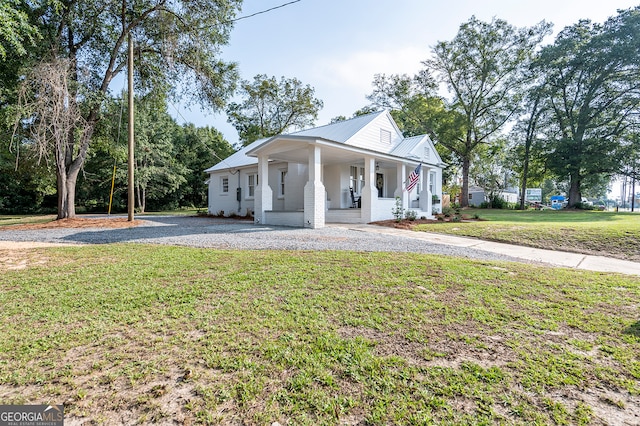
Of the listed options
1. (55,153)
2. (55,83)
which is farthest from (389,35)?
(55,153)

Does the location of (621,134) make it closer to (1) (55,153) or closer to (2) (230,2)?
(2) (230,2)

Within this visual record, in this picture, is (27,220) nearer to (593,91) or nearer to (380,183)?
(380,183)

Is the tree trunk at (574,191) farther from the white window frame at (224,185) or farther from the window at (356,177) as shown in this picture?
the white window frame at (224,185)

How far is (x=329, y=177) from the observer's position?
16.2 meters

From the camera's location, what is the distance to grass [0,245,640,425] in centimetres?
176

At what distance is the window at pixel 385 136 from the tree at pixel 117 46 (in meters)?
9.50

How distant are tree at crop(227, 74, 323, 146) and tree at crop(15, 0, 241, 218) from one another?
1941 centimetres

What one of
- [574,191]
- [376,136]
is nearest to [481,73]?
[574,191]

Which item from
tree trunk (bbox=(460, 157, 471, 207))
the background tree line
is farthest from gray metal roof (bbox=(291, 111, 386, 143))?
tree trunk (bbox=(460, 157, 471, 207))

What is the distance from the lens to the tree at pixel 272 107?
33.1m

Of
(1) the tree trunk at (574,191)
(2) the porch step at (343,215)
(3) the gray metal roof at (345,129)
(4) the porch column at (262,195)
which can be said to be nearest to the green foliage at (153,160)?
(4) the porch column at (262,195)

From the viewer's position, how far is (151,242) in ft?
24.4

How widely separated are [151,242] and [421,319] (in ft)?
22.9

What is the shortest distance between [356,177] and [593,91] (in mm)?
23915
